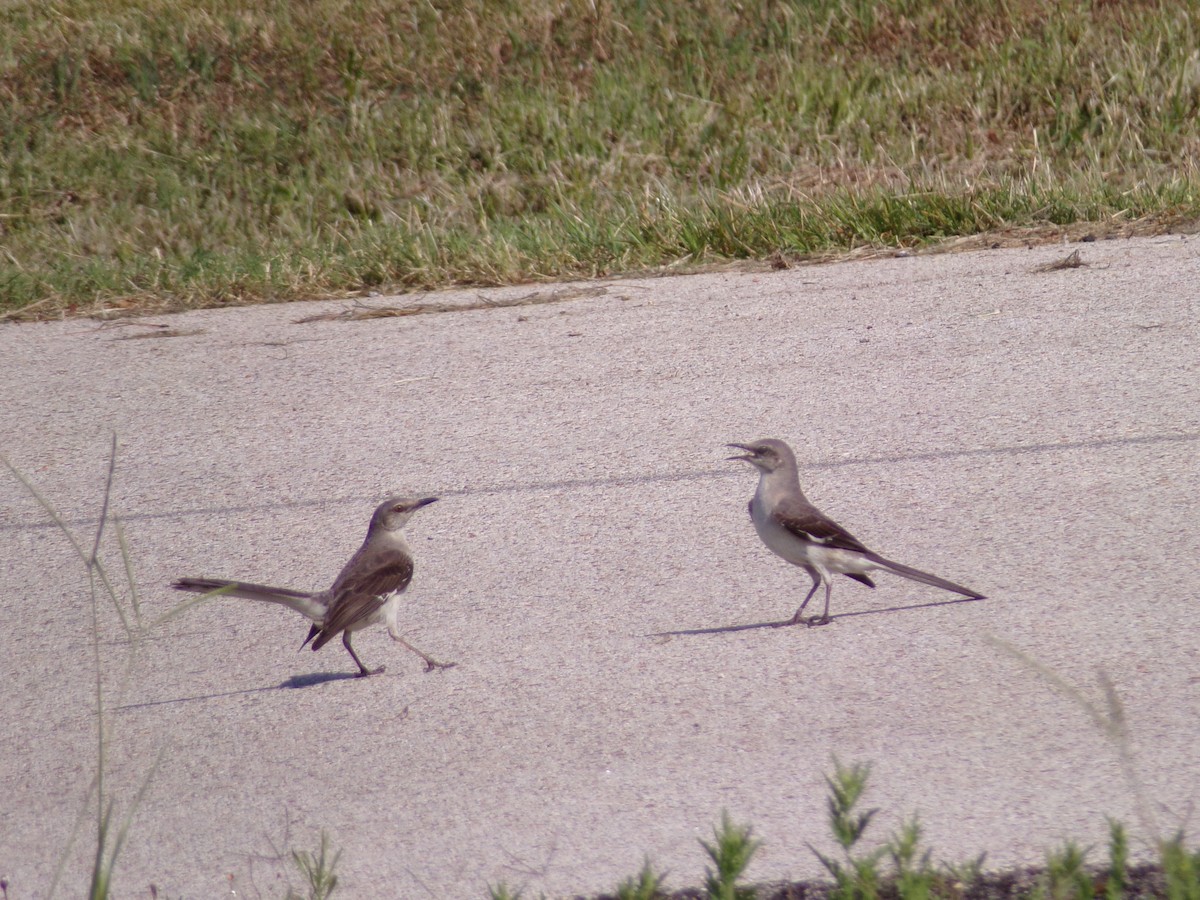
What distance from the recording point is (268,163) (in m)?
12.5

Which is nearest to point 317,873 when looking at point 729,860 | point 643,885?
point 643,885

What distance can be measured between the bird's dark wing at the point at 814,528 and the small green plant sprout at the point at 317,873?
6.67 feet

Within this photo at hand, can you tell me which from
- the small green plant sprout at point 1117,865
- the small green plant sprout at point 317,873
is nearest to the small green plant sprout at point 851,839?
the small green plant sprout at point 1117,865

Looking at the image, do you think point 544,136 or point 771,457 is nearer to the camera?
point 771,457

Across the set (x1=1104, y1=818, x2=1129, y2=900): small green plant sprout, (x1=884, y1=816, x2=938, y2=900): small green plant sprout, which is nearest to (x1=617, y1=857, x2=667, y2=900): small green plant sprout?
(x1=884, y1=816, x2=938, y2=900): small green plant sprout

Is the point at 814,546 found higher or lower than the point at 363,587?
higher

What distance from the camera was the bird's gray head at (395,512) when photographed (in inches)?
209

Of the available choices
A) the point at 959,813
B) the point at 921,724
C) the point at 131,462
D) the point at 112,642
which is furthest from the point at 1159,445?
the point at 131,462

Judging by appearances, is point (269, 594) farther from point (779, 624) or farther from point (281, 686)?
point (779, 624)

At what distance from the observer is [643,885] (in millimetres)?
3205

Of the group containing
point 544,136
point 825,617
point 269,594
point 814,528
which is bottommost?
point 544,136

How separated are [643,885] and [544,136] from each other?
978 cm

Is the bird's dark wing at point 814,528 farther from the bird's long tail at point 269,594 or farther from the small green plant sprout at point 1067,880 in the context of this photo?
the small green plant sprout at point 1067,880

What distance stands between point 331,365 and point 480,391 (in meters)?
1.03
